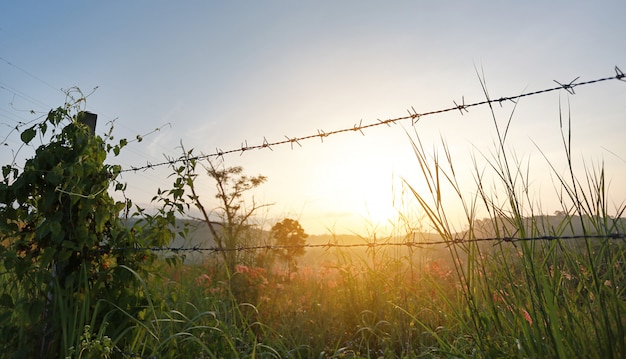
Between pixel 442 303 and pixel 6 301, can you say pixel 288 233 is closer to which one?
pixel 442 303

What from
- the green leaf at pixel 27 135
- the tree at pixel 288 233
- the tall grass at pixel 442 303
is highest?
the green leaf at pixel 27 135

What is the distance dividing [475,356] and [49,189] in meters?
2.47

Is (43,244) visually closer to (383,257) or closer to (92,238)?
(92,238)

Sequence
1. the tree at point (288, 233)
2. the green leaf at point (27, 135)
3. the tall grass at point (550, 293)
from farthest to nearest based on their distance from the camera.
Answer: the tree at point (288, 233) → the green leaf at point (27, 135) → the tall grass at point (550, 293)

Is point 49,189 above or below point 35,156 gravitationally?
below

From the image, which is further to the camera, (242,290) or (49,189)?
(242,290)

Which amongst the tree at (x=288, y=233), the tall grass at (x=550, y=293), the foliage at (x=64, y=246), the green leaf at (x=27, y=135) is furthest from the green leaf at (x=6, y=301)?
the tree at (x=288, y=233)

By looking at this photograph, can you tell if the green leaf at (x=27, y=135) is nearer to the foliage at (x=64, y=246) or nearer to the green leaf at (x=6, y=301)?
the foliage at (x=64, y=246)

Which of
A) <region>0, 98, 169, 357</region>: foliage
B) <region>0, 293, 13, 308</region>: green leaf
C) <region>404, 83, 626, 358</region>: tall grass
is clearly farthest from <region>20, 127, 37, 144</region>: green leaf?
<region>404, 83, 626, 358</region>: tall grass

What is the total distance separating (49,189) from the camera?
8.73ft

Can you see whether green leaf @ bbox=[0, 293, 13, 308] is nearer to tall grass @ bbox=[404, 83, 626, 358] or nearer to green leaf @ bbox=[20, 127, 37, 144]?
green leaf @ bbox=[20, 127, 37, 144]

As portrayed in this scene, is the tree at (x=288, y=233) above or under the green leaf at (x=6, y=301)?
above

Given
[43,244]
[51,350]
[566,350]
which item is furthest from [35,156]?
[566,350]

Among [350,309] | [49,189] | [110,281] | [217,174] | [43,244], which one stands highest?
[217,174]
